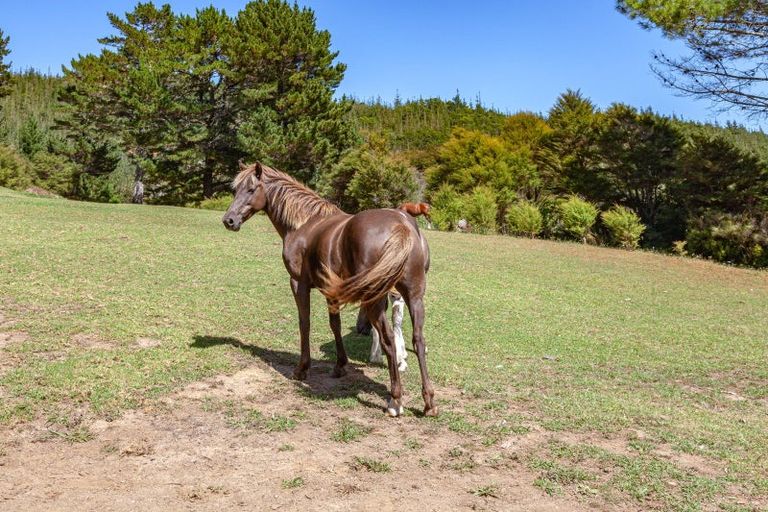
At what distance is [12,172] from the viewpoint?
120ft

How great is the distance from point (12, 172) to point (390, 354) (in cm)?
4078

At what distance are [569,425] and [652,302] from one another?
8.24 metres

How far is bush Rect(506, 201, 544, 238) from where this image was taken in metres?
23.2

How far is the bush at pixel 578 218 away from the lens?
2245 cm

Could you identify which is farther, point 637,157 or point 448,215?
point 448,215

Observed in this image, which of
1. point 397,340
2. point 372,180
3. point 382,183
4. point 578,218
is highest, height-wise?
point 372,180

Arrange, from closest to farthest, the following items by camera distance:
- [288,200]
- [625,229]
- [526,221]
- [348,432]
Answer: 1. [348,432]
2. [288,200]
3. [625,229]
4. [526,221]

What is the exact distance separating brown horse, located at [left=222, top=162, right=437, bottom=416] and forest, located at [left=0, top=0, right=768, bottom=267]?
1842 centimetres

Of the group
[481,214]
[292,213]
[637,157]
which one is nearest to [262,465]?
[292,213]

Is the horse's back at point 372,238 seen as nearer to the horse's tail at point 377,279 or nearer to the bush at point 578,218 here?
the horse's tail at point 377,279

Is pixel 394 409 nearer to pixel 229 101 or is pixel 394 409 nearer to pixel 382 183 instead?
pixel 382 183

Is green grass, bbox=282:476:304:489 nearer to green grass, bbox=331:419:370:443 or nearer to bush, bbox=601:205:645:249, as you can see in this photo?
green grass, bbox=331:419:370:443

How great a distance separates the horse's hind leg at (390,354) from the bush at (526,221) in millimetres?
19335

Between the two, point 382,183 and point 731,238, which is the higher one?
point 382,183
